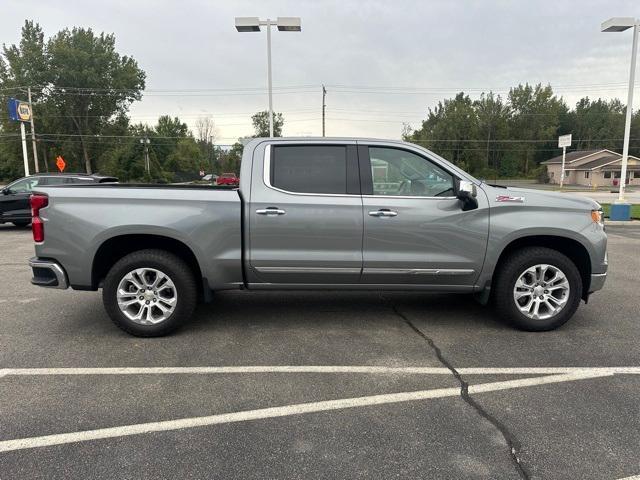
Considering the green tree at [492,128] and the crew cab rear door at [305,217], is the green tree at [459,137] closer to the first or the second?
the green tree at [492,128]

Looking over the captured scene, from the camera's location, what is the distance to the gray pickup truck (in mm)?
4336

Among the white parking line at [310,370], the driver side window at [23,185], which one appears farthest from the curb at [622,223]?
the driver side window at [23,185]

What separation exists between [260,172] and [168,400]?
7.33 feet

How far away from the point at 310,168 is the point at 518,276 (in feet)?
7.58

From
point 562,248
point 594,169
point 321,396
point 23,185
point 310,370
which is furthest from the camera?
point 594,169

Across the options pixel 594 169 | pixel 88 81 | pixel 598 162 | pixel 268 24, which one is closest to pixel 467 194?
pixel 268 24

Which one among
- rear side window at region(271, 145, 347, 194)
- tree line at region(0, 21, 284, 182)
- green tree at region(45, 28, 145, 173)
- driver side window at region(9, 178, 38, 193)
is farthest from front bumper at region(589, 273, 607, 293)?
green tree at region(45, 28, 145, 173)

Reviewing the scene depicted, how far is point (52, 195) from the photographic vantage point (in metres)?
4.32

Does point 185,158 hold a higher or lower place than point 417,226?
higher

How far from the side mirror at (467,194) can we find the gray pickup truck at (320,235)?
0.01 m

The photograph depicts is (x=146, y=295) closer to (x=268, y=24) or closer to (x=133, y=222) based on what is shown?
(x=133, y=222)

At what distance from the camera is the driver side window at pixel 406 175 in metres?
4.51

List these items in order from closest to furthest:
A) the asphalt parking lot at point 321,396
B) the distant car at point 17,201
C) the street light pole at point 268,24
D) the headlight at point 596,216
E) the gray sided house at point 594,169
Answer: the asphalt parking lot at point 321,396, the headlight at point 596,216, the distant car at point 17,201, the street light pole at point 268,24, the gray sided house at point 594,169

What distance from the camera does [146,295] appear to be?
4441 mm
